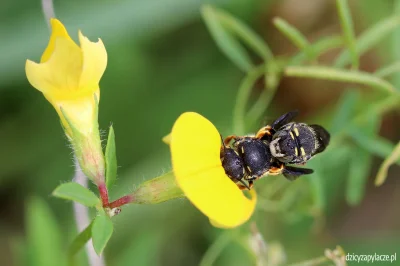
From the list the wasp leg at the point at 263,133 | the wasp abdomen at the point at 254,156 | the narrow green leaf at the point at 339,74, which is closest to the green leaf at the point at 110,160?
the wasp abdomen at the point at 254,156

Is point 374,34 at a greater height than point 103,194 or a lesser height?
lesser

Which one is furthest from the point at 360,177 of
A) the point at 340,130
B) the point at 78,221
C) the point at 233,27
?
the point at 78,221

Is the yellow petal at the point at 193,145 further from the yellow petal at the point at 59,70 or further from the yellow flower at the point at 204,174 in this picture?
the yellow petal at the point at 59,70

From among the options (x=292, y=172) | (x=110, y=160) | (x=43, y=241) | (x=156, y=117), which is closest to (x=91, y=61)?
(x=110, y=160)

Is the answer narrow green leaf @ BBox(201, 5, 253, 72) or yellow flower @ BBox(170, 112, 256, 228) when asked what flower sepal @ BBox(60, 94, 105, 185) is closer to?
yellow flower @ BBox(170, 112, 256, 228)

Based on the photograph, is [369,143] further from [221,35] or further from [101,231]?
[101,231]

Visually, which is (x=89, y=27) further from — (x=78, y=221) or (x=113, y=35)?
(x=78, y=221)
